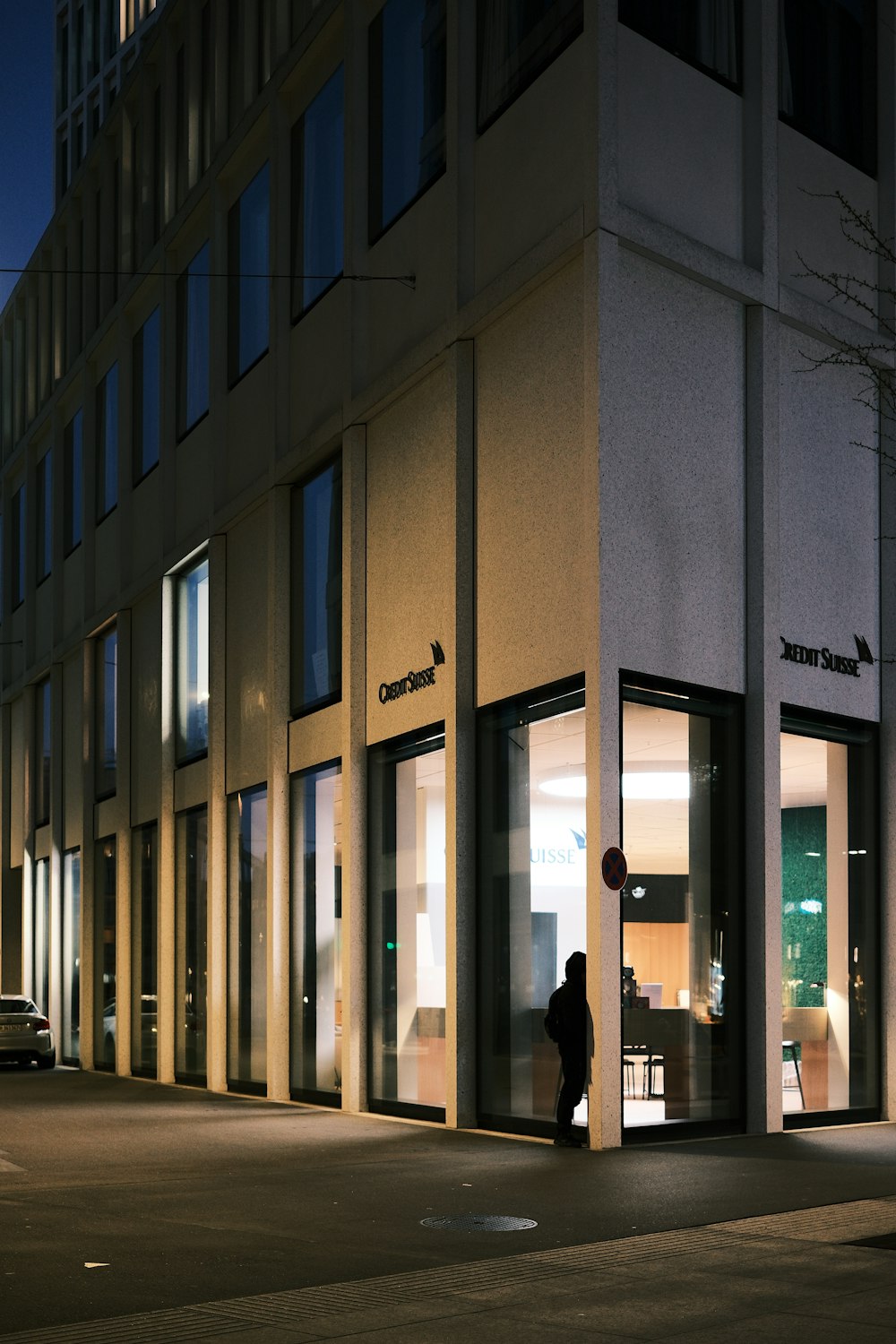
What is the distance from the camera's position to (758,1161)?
46.9 feet

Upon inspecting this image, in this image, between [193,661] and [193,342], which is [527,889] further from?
[193,342]

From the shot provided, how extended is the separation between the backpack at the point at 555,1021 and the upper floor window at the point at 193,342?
15.3 m

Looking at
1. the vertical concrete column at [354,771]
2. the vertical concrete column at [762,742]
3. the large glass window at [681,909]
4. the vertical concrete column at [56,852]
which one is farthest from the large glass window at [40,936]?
the vertical concrete column at [762,742]

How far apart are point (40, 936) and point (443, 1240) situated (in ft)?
105

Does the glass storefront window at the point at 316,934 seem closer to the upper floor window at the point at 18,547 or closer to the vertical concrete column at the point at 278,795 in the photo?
the vertical concrete column at the point at 278,795

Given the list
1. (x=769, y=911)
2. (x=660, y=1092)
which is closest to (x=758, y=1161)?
(x=660, y=1092)

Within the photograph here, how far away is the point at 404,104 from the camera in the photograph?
21.0 meters

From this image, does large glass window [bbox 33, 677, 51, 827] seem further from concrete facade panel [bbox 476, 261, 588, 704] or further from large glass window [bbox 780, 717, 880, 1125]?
large glass window [bbox 780, 717, 880, 1125]

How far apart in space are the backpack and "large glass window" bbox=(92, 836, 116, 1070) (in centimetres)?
1897

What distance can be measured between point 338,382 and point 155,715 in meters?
10.1

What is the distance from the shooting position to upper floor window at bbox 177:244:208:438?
2894 cm

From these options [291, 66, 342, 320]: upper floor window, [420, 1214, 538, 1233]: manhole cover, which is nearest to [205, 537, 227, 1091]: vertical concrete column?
[291, 66, 342, 320]: upper floor window

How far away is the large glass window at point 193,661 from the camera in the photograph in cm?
2859

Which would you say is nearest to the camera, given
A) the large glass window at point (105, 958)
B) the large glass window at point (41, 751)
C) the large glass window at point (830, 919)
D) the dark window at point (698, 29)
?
the dark window at point (698, 29)
